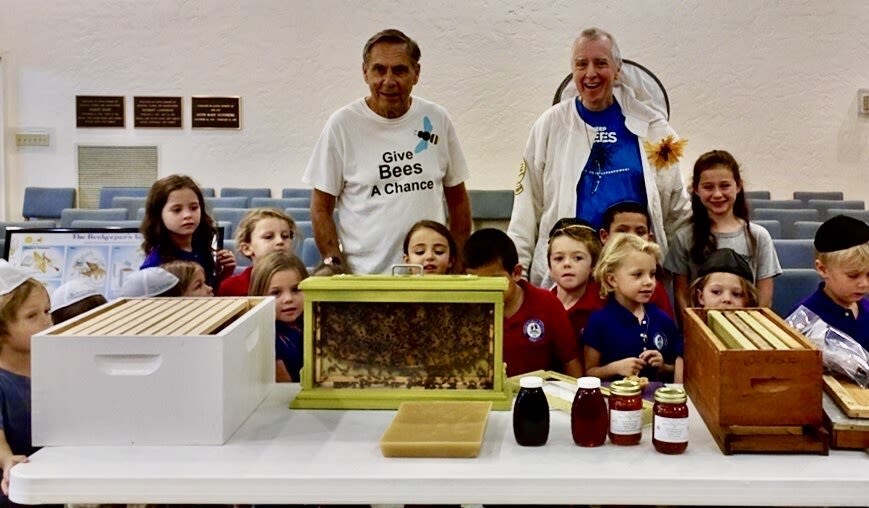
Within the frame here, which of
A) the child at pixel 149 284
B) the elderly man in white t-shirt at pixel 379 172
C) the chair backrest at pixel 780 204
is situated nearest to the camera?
the child at pixel 149 284

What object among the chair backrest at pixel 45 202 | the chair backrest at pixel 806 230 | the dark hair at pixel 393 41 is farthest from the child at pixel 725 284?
the chair backrest at pixel 45 202

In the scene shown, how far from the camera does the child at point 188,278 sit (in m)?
2.60

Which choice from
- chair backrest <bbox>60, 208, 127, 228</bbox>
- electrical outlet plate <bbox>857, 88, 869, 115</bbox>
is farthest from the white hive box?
electrical outlet plate <bbox>857, 88, 869, 115</bbox>

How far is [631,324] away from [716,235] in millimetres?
808

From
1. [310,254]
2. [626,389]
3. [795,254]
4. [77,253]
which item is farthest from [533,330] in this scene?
[795,254]

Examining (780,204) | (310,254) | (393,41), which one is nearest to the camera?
(393,41)

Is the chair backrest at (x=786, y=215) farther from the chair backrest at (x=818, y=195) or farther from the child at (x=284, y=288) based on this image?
the child at (x=284, y=288)

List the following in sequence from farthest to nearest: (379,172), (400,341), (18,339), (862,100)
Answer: (862,100)
(379,172)
(18,339)
(400,341)

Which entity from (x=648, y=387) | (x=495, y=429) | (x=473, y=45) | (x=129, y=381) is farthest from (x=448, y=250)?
(x=473, y=45)

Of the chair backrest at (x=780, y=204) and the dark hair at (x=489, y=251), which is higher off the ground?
the chair backrest at (x=780, y=204)

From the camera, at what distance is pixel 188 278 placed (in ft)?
8.71

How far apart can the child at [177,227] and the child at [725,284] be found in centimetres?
173

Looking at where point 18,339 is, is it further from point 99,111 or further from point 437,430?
point 99,111

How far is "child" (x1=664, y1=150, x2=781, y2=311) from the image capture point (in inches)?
121
